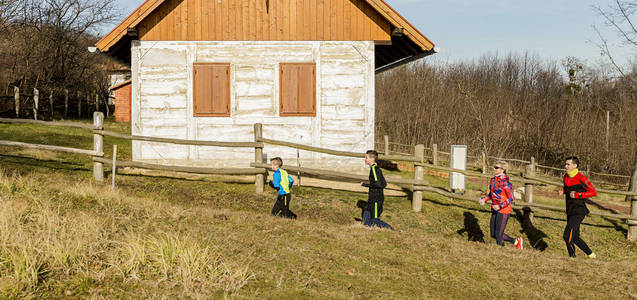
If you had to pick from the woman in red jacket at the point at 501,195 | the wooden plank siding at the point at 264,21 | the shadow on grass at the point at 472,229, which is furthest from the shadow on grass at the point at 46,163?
the woman in red jacket at the point at 501,195

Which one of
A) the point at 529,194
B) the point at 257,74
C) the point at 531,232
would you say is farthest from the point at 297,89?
the point at 531,232

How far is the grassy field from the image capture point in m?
5.59

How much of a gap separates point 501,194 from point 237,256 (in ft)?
16.5

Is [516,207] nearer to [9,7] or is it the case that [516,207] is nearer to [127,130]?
[127,130]

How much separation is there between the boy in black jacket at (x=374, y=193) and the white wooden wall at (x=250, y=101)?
4.59 metres

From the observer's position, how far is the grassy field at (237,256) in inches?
220

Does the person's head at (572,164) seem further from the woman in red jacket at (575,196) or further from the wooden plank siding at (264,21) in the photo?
the wooden plank siding at (264,21)

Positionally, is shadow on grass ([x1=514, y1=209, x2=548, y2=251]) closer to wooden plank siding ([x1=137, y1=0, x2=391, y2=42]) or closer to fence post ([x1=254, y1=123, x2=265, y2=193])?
wooden plank siding ([x1=137, y1=0, x2=391, y2=42])

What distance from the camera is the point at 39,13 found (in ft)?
122

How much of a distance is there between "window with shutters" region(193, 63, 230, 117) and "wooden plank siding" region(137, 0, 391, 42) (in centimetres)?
80

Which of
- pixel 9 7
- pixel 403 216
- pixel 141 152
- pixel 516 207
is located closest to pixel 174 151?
pixel 141 152

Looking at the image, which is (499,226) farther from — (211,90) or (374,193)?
(211,90)

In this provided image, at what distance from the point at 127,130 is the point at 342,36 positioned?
1789 cm

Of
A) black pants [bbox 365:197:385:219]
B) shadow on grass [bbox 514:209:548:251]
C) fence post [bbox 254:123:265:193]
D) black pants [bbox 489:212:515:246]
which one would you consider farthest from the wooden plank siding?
black pants [bbox 489:212:515:246]
